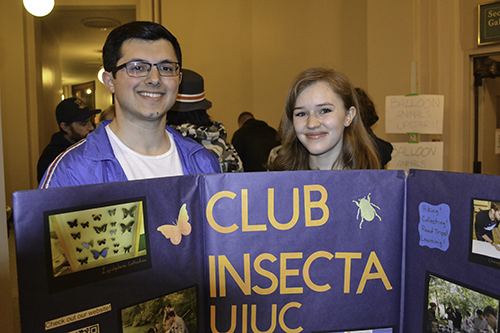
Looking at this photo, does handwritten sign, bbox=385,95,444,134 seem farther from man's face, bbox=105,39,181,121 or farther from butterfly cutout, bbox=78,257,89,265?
butterfly cutout, bbox=78,257,89,265

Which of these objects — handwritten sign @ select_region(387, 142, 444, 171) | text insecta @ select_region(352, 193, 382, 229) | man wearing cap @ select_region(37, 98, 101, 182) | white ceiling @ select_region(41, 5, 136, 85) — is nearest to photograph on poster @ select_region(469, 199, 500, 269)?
text insecta @ select_region(352, 193, 382, 229)

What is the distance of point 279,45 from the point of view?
600 cm

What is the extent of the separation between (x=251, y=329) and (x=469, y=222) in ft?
1.74

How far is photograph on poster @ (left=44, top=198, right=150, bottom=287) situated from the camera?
0.77m

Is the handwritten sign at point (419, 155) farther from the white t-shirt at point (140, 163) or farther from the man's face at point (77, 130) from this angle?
the white t-shirt at point (140, 163)

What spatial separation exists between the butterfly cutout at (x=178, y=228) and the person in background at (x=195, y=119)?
1.18 metres

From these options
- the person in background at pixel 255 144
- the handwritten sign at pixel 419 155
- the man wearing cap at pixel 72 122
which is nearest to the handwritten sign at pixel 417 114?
the handwritten sign at pixel 419 155

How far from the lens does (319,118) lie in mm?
1452

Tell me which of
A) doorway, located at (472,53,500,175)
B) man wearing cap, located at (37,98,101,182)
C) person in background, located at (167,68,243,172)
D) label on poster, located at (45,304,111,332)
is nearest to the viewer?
label on poster, located at (45,304,111,332)

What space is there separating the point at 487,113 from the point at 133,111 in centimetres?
456

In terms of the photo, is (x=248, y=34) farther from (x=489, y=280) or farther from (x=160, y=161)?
(x=489, y=280)

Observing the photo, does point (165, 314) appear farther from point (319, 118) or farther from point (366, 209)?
point (319, 118)

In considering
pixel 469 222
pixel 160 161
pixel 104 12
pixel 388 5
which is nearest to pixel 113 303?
pixel 160 161

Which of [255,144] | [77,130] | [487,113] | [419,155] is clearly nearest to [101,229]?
[77,130]
